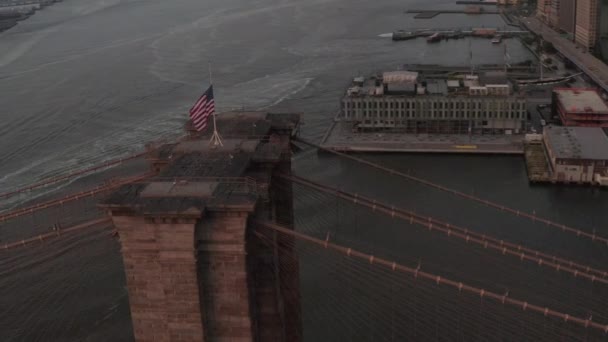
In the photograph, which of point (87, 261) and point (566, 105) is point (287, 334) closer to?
point (87, 261)

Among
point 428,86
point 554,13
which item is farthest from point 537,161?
point 554,13

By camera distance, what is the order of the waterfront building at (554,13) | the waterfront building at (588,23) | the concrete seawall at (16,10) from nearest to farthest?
the waterfront building at (588,23)
the waterfront building at (554,13)
the concrete seawall at (16,10)

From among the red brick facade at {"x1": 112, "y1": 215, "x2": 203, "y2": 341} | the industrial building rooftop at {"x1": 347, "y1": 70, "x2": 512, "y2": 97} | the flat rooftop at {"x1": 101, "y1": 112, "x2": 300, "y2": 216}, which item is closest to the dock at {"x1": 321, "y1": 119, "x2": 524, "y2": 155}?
the industrial building rooftop at {"x1": 347, "y1": 70, "x2": 512, "y2": 97}

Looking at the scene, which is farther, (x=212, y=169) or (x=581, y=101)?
(x=581, y=101)

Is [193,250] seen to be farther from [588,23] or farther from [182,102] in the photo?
[588,23]

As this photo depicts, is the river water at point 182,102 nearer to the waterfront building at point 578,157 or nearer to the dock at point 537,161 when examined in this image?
the dock at point 537,161

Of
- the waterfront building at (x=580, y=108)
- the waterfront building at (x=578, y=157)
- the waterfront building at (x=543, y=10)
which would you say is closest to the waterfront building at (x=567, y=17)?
the waterfront building at (x=543, y=10)
